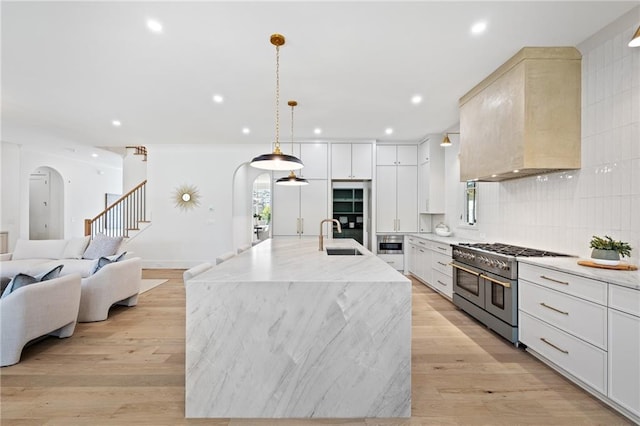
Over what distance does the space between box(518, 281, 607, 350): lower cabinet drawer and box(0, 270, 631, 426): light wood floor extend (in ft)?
1.41

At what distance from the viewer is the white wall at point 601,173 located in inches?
89.4

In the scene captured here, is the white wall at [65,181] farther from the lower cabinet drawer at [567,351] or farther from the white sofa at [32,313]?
the lower cabinet drawer at [567,351]

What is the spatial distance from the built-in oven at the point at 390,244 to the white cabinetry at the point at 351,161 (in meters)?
1.25

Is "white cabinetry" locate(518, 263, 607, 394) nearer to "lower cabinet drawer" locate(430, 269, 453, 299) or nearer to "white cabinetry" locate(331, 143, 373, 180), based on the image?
"lower cabinet drawer" locate(430, 269, 453, 299)

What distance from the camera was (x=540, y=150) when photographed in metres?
2.77

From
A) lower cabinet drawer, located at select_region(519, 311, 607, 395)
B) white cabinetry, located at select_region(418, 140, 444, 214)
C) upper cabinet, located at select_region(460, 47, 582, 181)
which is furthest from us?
white cabinetry, located at select_region(418, 140, 444, 214)

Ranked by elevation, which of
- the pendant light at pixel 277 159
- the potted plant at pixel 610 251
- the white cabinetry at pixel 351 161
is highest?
the white cabinetry at pixel 351 161

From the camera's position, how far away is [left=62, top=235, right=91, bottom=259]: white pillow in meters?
4.62

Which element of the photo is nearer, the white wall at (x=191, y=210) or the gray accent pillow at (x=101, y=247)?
the gray accent pillow at (x=101, y=247)

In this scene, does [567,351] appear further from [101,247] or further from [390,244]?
[101,247]

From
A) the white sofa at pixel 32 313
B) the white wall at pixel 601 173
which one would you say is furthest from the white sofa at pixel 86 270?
the white wall at pixel 601 173

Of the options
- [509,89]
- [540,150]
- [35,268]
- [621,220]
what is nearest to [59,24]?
[35,268]

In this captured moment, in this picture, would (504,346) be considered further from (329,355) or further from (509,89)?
(509,89)

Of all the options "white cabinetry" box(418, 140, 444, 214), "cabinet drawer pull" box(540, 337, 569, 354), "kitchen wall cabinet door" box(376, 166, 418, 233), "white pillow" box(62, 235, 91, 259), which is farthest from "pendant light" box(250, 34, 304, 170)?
"white pillow" box(62, 235, 91, 259)
